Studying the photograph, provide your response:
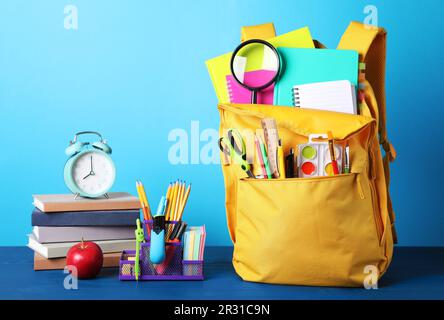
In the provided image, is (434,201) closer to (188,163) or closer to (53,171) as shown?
(188,163)

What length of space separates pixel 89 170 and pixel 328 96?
0.50 metres

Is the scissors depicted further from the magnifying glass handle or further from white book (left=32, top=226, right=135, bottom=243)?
white book (left=32, top=226, right=135, bottom=243)

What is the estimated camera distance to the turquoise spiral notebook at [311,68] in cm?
125

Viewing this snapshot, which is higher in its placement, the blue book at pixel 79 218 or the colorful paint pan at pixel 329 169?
the colorful paint pan at pixel 329 169

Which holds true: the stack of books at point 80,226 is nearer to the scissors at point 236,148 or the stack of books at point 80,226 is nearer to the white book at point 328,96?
the scissors at point 236,148

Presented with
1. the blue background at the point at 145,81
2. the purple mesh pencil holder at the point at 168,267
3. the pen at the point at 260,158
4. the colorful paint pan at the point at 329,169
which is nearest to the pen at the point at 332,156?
the colorful paint pan at the point at 329,169

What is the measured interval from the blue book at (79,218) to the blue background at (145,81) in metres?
0.34

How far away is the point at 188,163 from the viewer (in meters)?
1.64

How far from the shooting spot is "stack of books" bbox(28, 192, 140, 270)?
1277 mm

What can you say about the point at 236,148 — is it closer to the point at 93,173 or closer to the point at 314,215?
the point at 314,215

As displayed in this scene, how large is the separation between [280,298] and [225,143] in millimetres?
314

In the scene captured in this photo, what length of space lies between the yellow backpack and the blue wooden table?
35mm

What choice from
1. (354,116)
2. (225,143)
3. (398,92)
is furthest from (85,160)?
(398,92)

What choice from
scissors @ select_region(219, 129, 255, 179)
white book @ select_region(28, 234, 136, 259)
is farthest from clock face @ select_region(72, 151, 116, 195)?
scissors @ select_region(219, 129, 255, 179)
